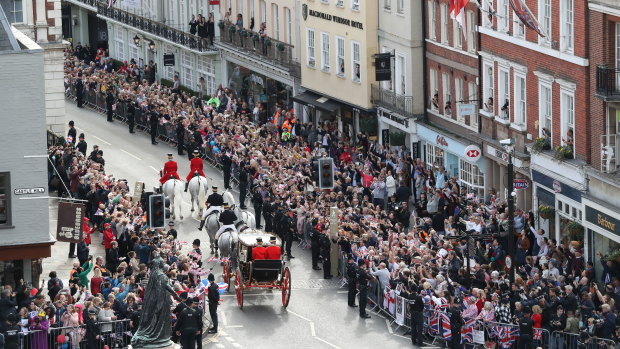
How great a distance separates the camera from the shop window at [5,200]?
164ft

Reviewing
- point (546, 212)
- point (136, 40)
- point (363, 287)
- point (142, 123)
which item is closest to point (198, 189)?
point (546, 212)

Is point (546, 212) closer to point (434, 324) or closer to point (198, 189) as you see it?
point (434, 324)

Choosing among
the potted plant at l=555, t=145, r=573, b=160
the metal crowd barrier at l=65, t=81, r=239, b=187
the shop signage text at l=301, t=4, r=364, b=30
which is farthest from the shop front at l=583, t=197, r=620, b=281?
the shop signage text at l=301, t=4, r=364, b=30

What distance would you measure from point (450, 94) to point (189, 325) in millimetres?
24730

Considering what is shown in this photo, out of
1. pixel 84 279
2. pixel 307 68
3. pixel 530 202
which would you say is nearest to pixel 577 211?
pixel 530 202

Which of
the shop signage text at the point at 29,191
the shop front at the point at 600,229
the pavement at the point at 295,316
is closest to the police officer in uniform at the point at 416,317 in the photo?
the pavement at the point at 295,316

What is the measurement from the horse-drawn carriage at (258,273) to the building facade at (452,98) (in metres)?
12.7

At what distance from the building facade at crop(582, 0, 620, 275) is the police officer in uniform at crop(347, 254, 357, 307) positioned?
739 centimetres

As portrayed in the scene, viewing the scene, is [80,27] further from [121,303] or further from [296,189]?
[121,303]

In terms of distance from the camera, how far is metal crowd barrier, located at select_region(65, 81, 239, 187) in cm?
7362

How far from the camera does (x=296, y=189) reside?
6334cm

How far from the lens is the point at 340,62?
7856cm

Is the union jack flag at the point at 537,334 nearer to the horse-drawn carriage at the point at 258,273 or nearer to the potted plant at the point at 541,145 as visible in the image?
the horse-drawn carriage at the point at 258,273

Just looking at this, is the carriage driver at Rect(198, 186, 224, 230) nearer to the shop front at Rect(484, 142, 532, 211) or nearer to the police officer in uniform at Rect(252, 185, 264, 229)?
the police officer in uniform at Rect(252, 185, 264, 229)
